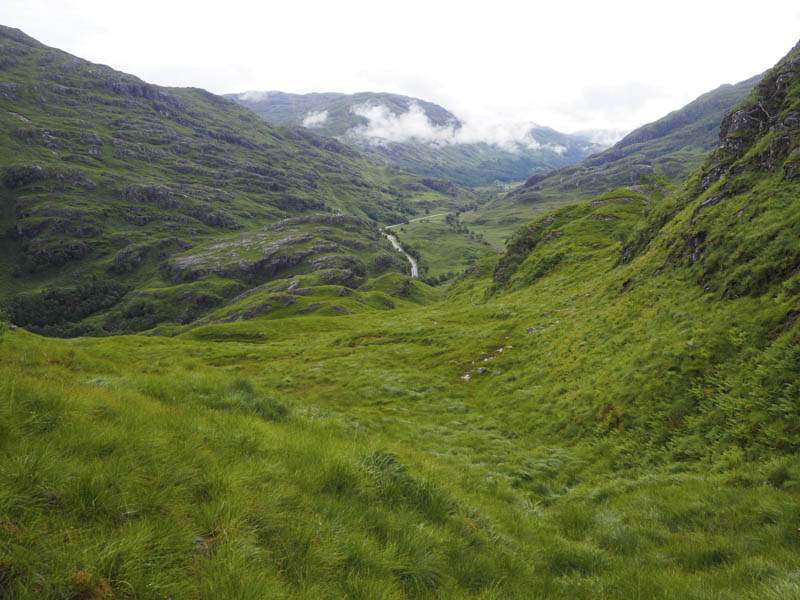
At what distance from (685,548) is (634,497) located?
3.64m

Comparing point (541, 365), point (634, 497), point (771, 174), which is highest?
point (771, 174)

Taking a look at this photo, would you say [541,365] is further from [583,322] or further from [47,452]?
[47,452]

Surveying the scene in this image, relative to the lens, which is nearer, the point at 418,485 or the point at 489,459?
the point at 418,485

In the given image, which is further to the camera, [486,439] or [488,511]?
[486,439]

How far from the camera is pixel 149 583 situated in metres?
3.41

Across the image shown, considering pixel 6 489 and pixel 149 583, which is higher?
pixel 6 489

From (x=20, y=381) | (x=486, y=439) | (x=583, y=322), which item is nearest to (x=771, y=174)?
(x=583, y=322)

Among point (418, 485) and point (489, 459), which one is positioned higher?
point (418, 485)

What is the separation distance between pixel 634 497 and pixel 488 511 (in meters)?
5.96

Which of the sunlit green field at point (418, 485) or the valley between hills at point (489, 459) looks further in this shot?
the valley between hills at point (489, 459)

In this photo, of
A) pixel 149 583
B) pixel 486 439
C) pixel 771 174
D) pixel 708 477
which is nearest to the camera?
pixel 149 583

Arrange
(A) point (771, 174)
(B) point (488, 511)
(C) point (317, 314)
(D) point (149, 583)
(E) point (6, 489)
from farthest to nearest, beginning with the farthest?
1. (C) point (317, 314)
2. (A) point (771, 174)
3. (B) point (488, 511)
4. (E) point (6, 489)
5. (D) point (149, 583)

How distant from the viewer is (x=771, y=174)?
78.4ft

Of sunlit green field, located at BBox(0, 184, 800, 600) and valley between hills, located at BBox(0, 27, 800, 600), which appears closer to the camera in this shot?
sunlit green field, located at BBox(0, 184, 800, 600)
